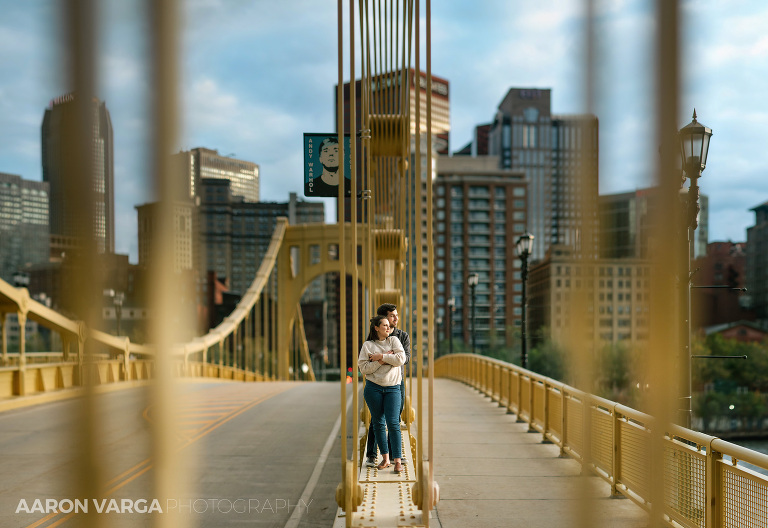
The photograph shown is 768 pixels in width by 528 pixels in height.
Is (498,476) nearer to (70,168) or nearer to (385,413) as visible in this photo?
(385,413)

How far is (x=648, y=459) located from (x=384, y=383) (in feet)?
12.6

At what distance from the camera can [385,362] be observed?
5.38 metres

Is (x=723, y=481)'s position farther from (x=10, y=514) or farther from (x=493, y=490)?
(x=10, y=514)

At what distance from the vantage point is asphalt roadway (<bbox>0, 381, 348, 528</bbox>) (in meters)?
1.50

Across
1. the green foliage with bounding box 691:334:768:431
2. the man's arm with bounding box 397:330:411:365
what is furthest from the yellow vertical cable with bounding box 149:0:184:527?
the green foliage with bounding box 691:334:768:431

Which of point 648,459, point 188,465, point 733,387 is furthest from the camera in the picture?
point 733,387

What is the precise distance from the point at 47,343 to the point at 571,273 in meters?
86.0

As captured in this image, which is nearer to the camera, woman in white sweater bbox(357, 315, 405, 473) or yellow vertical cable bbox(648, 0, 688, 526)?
yellow vertical cable bbox(648, 0, 688, 526)

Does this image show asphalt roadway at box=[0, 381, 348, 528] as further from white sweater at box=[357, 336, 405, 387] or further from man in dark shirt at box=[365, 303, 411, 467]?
white sweater at box=[357, 336, 405, 387]

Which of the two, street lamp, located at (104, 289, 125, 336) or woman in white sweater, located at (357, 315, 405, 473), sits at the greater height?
street lamp, located at (104, 289, 125, 336)

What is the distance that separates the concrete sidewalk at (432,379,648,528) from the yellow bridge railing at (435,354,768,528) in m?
0.27

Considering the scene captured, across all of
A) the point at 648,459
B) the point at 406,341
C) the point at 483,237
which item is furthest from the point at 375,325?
the point at 483,237

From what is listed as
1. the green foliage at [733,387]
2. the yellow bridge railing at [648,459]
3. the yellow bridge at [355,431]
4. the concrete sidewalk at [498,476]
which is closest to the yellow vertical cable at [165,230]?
the yellow bridge at [355,431]

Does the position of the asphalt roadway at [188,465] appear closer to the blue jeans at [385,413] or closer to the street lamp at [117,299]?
the street lamp at [117,299]
